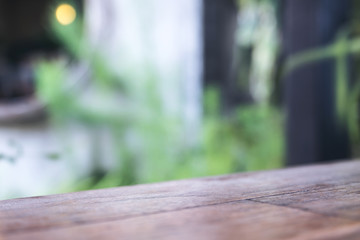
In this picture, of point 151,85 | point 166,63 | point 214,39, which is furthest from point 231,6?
point 151,85

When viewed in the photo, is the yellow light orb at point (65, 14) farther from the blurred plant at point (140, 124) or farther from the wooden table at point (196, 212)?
the wooden table at point (196, 212)

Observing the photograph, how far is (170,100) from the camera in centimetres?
193

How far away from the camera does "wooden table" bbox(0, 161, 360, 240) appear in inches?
12.1

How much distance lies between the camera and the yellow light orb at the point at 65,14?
166 cm

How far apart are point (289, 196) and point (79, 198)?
0.21 meters

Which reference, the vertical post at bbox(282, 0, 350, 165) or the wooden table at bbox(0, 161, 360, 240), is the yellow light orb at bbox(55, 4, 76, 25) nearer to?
the vertical post at bbox(282, 0, 350, 165)

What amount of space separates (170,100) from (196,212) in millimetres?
1566

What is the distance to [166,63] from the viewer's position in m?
1.97

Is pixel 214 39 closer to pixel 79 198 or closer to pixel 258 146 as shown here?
pixel 258 146

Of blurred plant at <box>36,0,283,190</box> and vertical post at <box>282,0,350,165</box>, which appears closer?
vertical post at <box>282,0,350,165</box>

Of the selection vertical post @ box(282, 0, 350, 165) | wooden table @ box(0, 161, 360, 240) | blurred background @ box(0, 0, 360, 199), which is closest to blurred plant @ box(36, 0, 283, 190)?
blurred background @ box(0, 0, 360, 199)

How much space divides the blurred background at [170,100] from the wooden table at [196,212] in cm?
45

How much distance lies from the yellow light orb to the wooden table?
4.19ft

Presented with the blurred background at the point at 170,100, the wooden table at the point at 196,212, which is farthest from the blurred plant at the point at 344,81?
the wooden table at the point at 196,212
